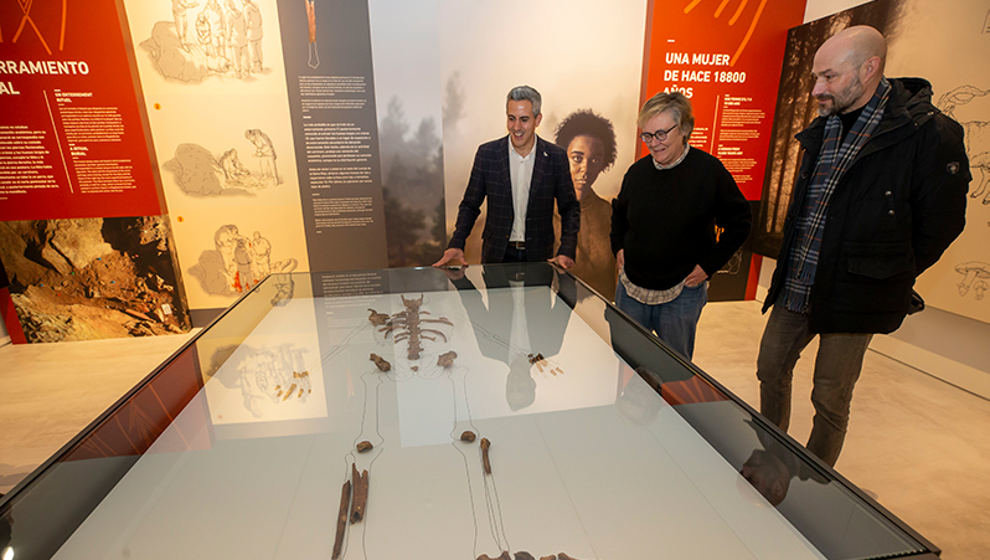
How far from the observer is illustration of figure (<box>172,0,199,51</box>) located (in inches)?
140

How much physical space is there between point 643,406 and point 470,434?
0.54 m

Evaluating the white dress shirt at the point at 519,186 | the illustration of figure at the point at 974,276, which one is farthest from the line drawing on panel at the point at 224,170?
the illustration of figure at the point at 974,276

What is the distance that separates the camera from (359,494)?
1.12 m

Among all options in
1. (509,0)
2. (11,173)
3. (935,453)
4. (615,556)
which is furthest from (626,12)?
(11,173)

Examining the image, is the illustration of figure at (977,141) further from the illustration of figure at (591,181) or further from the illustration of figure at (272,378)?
the illustration of figure at (272,378)

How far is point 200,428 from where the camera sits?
1403 millimetres

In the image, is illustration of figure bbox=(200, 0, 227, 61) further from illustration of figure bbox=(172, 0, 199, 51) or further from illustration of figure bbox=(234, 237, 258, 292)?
illustration of figure bbox=(234, 237, 258, 292)

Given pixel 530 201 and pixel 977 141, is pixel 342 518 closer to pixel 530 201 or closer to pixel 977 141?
pixel 530 201

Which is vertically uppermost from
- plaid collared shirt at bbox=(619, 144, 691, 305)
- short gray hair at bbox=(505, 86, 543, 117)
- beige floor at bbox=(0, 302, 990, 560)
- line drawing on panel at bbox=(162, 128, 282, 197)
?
short gray hair at bbox=(505, 86, 543, 117)

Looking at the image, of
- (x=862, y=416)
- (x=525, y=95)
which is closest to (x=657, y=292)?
(x=525, y=95)

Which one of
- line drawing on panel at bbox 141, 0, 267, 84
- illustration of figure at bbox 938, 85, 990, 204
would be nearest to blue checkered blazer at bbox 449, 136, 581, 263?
line drawing on panel at bbox 141, 0, 267, 84

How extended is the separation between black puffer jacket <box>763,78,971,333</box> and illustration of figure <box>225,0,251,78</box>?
3.83 metres

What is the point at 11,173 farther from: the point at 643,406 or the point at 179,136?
the point at 643,406

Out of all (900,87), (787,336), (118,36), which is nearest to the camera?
(900,87)
